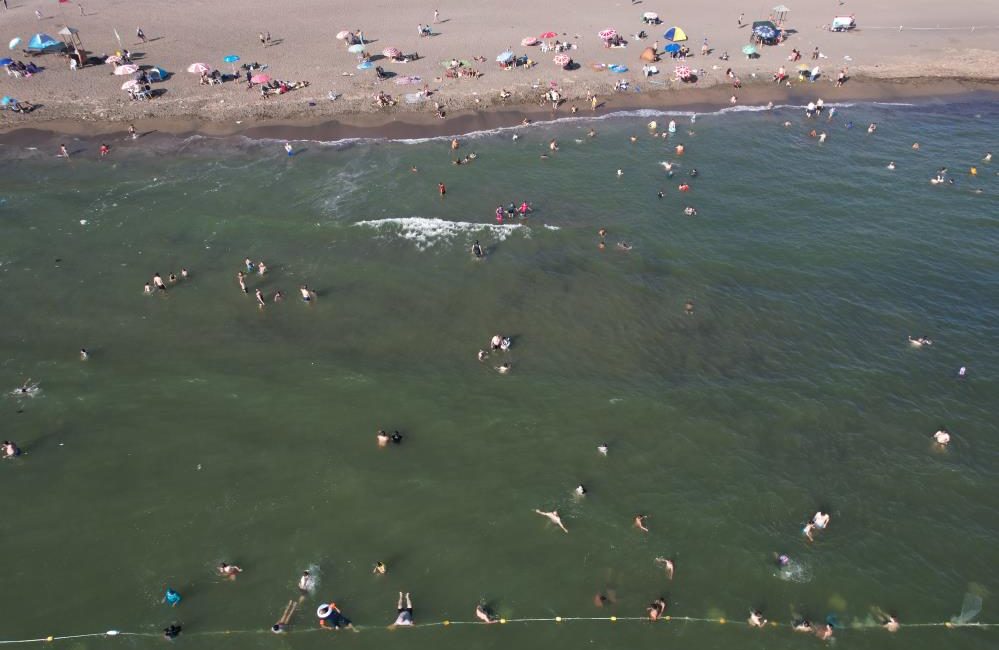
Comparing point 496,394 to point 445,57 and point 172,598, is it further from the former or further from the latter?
point 445,57

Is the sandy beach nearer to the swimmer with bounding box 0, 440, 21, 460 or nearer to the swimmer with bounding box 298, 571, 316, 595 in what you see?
the swimmer with bounding box 0, 440, 21, 460

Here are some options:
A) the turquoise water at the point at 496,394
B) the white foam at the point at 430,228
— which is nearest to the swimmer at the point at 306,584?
the turquoise water at the point at 496,394

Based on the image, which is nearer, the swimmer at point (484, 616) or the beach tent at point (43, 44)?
the swimmer at point (484, 616)

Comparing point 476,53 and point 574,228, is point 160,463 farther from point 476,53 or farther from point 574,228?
point 476,53

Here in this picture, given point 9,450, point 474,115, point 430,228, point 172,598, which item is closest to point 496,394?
point 172,598

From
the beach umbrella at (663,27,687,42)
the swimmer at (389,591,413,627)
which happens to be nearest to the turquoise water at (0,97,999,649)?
the swimmer at (389,591,413,627)

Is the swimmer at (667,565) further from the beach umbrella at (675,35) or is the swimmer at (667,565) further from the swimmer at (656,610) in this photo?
the beach umbrella at (675,35)

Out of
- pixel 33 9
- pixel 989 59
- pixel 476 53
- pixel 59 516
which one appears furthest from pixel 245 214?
pixel 989 59
